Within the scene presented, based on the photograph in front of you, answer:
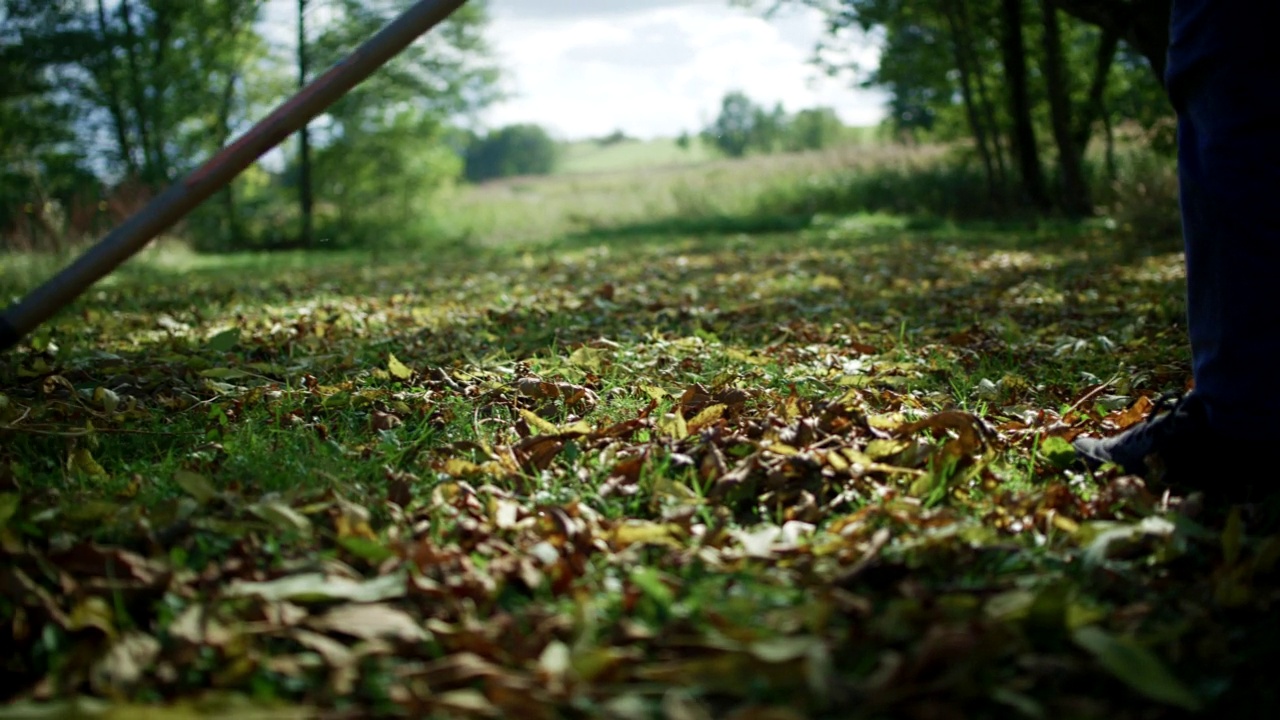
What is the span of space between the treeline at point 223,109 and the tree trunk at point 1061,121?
10878 mm

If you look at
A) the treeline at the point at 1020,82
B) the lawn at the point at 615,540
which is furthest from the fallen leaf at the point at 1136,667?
the treeline at the point at 1020,82

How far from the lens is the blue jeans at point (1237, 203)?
153cm

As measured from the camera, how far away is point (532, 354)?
3236mm

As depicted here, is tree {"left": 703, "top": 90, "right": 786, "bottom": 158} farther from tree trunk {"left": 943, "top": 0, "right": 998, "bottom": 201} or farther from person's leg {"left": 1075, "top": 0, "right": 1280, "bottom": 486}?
person's leg {"left": 1075, "top": 0, "right": 1280, "bottom": 486}

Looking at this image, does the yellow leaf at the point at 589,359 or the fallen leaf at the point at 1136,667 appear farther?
the yellow leaf at the point at 589,359

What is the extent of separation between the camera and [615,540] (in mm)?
1508

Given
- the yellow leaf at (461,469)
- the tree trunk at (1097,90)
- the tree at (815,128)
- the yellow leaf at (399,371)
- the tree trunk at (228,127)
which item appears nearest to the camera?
the yellow leaf at (461,469)

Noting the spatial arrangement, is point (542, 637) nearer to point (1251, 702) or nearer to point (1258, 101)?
point (1251, 702)

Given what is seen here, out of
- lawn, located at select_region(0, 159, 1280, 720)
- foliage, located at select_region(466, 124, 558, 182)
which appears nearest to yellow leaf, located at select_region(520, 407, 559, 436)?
lawn, located at select_region(0, 159, 1280, 720)

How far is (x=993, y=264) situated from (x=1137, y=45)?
1.77 metres

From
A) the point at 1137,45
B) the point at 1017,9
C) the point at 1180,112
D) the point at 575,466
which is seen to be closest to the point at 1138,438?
the point at 1180,112

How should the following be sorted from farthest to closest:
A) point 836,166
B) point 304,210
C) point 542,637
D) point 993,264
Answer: point 836,166 < point 304,210 < point 993,264 < point 542,637

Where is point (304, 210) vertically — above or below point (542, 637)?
above

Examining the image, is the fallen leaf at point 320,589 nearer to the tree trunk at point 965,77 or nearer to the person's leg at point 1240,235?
the person's leg at point 1240,235
